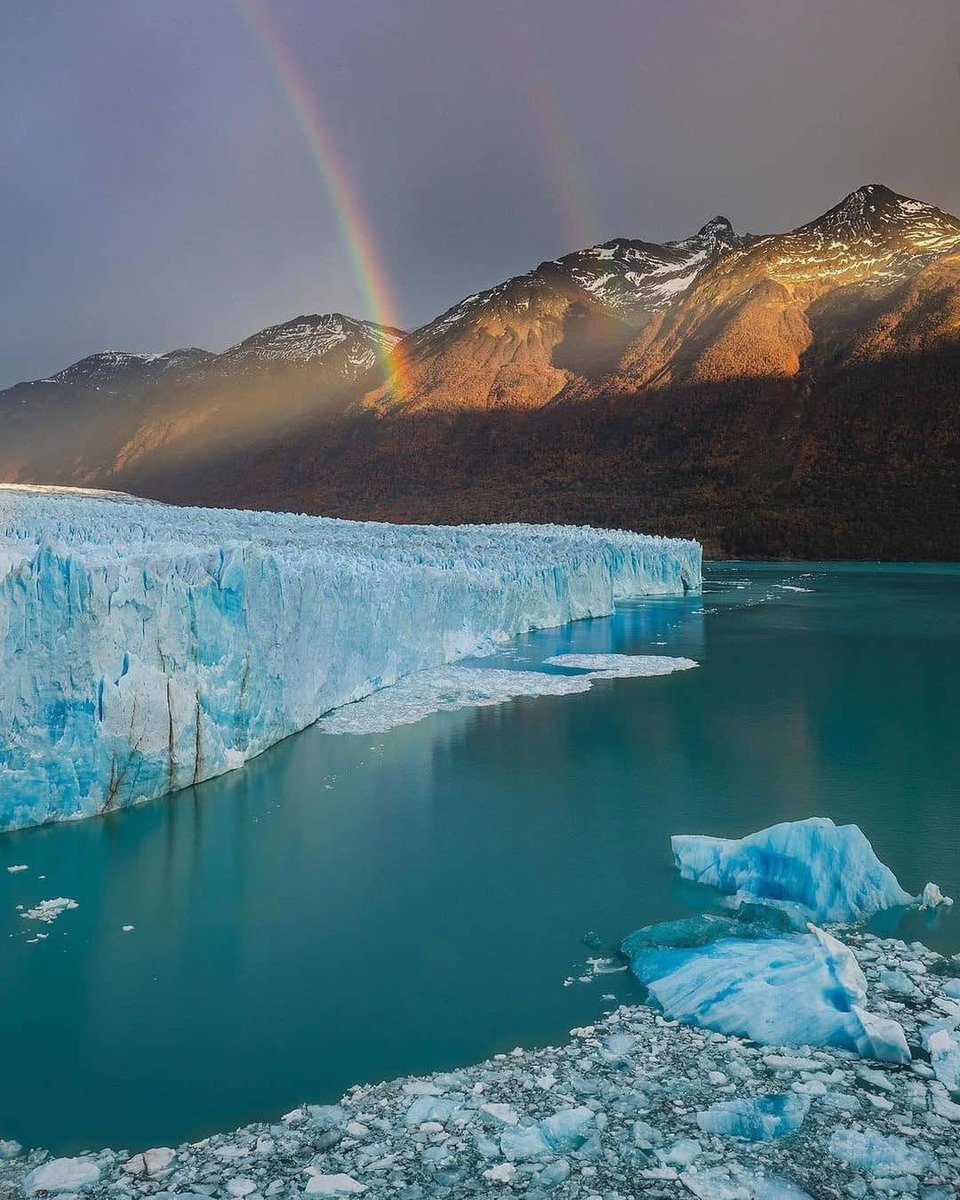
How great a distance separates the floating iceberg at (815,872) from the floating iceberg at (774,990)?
577mm

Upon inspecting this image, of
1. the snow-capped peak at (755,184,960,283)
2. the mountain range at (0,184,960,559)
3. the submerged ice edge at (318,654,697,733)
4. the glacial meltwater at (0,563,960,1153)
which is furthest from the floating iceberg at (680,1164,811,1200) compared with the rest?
the snow-capped peak at (755,184,960,283)

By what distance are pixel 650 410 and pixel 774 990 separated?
61.6 meters

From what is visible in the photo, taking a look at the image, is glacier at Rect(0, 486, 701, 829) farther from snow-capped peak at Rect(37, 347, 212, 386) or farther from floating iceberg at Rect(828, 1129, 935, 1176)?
snow-capped peak at Rect(37, 347, 212, 386)

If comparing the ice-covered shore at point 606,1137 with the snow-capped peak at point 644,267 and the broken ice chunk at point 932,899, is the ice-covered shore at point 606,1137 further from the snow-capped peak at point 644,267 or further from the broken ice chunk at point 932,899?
the snow-capped peak at point 644,267

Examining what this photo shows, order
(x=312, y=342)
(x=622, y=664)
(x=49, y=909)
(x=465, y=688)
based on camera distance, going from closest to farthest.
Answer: (x=49, y=909), (x=465, y=688), (x=622, y=664), (x=312, y=342)

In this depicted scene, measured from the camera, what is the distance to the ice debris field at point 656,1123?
2881 millimetres

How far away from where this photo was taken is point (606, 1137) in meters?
3.08

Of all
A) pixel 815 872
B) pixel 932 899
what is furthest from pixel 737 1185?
pixel 932 899

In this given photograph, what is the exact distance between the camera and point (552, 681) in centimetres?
1190

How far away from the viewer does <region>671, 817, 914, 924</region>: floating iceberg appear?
4977mm

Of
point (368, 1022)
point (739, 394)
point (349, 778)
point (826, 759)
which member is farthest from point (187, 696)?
point (739, 394)

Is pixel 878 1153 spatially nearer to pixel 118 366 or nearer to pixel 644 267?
pixel 644 267

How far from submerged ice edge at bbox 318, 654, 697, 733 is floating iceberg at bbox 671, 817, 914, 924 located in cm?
470

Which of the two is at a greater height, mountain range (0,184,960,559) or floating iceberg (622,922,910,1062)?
mountain range (0,184,960,559)
